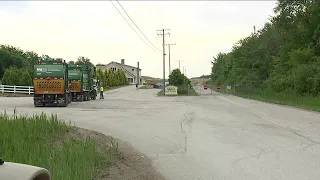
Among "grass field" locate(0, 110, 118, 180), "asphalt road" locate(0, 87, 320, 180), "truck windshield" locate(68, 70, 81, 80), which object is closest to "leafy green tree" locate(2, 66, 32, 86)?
"truck windshield" locate(68, 70, 81, 80)

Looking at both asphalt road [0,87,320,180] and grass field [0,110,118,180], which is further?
asphalt road [0,87,320,180]

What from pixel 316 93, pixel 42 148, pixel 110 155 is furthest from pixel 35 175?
pixel 316 93

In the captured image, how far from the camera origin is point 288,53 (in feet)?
171

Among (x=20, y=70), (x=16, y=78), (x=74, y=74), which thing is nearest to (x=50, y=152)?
(x=74, y=74)

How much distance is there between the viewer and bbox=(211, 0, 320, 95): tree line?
41.2 m

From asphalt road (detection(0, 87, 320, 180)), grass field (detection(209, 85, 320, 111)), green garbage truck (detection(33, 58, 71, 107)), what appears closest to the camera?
asphalt road (detection(0, 87, 320, 180))

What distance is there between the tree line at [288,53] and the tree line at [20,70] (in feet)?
82.5

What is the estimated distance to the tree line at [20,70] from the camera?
59.8m

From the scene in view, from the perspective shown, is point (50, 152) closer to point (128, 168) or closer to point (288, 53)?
point (128, 168)

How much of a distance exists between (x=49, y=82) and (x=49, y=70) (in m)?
0.93

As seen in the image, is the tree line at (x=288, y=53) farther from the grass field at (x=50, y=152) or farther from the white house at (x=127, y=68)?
Result: the white house at (x=127, y=68)

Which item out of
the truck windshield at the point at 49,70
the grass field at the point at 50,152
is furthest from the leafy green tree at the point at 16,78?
the grass field at the point at 50,152

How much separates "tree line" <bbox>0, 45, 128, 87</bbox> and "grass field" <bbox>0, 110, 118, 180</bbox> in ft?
73.2

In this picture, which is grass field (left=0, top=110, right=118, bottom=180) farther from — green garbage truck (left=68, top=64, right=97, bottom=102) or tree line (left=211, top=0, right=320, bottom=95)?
tree line (left=211, top=0, right=320, bottom=95)
